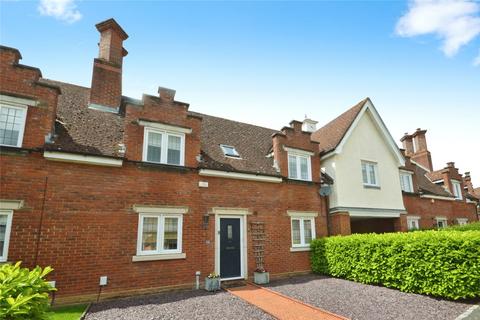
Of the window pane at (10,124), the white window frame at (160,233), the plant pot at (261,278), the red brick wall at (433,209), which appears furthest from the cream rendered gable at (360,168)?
the window pane at (10,124)

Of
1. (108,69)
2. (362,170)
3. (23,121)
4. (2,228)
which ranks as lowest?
(2,228)

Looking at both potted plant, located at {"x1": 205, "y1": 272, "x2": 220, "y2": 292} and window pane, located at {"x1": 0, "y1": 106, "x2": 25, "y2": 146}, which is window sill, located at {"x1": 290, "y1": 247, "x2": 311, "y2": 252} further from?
window pane, located at {"x1": 0, "y1": 106, "x2": 25, "y2": 146}

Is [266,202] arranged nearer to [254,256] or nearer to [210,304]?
[254,256]

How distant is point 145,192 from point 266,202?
224 inches

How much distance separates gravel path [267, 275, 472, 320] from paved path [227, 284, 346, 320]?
39 cm

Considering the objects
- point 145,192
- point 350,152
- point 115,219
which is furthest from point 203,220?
point 350,152

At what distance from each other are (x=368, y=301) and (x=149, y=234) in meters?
7.99

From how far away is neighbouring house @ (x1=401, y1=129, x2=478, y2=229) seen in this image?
19.7 metres

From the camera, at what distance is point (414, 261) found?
9211mm

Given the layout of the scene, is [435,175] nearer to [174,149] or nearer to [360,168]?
[360,168]

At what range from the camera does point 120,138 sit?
10.9 meters

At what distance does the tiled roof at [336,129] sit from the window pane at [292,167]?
2318 mm

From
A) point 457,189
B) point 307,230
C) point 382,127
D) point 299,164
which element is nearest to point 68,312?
point 307,230

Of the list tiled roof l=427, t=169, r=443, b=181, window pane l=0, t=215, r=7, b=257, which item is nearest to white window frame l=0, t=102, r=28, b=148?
window pane l=0, t=215, r=7, b=257
